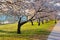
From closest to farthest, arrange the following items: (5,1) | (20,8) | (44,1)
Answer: (5,1), (20,8), (44,1)

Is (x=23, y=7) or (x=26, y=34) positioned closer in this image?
(x=23, y=7)

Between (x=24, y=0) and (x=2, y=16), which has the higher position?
(x=24, y=0)

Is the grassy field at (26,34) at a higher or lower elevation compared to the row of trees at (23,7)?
lower

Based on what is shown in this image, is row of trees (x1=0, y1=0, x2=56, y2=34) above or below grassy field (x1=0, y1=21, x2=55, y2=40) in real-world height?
above

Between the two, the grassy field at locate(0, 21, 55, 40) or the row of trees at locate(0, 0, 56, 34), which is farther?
the grassy field at locate(0, 21, 55, 40)

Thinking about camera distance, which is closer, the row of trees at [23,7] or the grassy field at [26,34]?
the row of trees at [23,7]

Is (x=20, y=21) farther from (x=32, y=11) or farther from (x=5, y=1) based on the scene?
(x=5, y=1)

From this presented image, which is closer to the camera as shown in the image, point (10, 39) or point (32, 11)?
point (10, 39)

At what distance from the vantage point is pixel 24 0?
1408 cm

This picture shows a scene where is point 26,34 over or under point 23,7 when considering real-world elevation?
under

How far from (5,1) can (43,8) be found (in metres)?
5.23

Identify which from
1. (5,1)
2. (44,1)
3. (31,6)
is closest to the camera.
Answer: (5,1)

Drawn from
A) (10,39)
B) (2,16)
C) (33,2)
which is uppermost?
(33,2)

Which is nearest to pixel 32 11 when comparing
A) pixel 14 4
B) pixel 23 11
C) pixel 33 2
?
pixel 33 2
